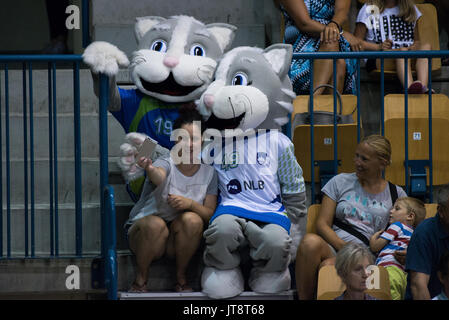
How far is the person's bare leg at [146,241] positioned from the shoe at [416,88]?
2.08m

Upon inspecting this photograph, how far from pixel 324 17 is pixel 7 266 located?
282cm

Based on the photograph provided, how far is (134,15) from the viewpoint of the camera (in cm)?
705

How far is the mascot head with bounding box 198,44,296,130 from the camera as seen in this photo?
15.7ft

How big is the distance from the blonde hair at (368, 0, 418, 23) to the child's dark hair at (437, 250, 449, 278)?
8.60ft

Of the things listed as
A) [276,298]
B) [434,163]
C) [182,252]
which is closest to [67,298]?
[182,252]

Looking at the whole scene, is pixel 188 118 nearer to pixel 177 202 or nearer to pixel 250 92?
pixel 250 92

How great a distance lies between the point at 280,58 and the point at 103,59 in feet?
3.29

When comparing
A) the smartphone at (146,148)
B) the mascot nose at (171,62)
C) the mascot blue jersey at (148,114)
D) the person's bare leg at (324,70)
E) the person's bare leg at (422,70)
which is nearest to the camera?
the smartphone at (146,148)

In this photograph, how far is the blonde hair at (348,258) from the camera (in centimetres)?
431

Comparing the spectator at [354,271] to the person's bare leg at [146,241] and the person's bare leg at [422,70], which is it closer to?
the person's bare leg at [146,241]

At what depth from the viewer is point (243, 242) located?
468 cm

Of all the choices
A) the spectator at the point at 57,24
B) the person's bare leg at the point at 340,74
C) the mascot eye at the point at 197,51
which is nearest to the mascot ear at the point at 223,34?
the mascot eye at the point at 197,51

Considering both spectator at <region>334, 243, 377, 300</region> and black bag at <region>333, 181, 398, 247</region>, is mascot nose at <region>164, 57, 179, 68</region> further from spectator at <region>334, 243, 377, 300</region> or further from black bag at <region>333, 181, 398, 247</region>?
spectator at <region>334, 243, 377, 300</region>

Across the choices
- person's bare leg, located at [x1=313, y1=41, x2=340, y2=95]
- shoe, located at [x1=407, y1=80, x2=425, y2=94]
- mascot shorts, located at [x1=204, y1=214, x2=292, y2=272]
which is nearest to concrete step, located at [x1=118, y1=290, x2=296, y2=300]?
mascot shorts, located at [x1=204, y1=214, x2=292, y2=272]
